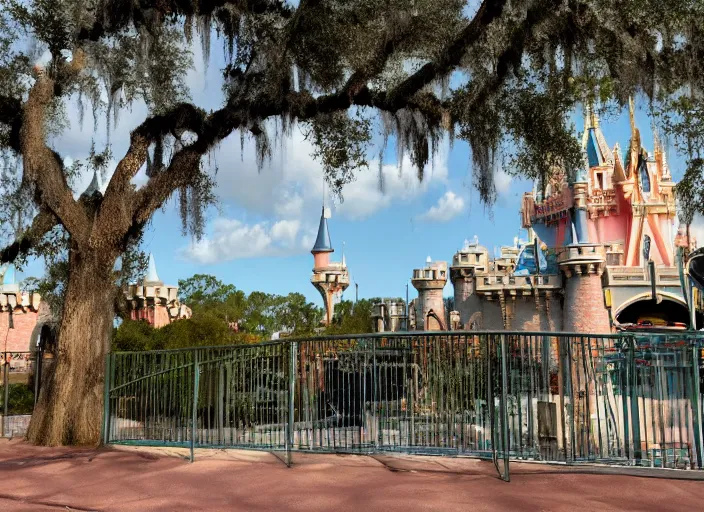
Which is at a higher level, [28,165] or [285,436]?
[28,165]

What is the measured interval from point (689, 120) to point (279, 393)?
24.7ft

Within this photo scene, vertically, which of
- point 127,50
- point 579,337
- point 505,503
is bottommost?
point 505,503

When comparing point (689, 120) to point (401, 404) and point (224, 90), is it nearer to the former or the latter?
point (401, 404)

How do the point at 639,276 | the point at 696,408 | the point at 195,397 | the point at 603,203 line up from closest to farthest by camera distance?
the point at 696,408, the point at 195,397, the point at 639,276, the point at 603,203

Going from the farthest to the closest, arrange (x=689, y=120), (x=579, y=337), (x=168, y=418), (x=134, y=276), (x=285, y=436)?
(x=134, y=276) < (x=689, y=120) < (x=168, y=418) < (x=285, y=436) < (x=579, y=337)

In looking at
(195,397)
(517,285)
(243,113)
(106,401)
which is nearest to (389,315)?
(517,285)

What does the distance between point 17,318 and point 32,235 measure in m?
33.7

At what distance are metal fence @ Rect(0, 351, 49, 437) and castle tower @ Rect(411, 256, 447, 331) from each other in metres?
28.5

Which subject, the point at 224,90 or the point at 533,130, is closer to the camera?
the point at 533,130

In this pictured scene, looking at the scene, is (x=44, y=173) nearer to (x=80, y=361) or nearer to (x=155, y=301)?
(x=80, y=361)

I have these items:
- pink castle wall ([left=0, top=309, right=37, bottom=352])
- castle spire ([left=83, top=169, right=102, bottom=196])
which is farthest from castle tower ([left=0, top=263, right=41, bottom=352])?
castle spire ([left=83, top=169, right=102, bottom=196])

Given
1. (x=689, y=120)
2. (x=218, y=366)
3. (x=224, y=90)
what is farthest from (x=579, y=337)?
(x=224, y=90)

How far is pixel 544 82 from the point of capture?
12336 mm

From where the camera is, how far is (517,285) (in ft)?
150
